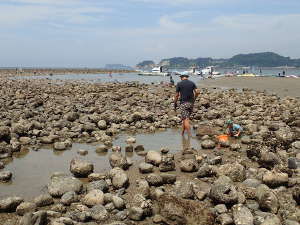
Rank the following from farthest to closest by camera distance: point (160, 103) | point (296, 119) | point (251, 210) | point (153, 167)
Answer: point (160, 103) < point (296, 119) < point (153, 167) < point (251, 210)

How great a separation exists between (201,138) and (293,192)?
18.9 ft

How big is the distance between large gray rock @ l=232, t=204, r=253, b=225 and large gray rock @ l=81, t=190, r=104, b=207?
8.21 feet

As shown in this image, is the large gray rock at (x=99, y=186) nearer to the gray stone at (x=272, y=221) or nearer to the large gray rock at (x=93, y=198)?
the large gray rock at (x=93, y=198)

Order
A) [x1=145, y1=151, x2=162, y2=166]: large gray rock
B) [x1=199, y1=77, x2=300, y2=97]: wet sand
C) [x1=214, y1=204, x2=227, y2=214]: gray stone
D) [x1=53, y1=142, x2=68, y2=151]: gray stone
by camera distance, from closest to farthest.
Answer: [x1=214, y1=204, x2=227, y2=214]: gray stone → [x1=145, y1=151, x2=162, y2=166]: large gray rock → [x1=53, y1=142, x2=68, y2=151]: gray stone → [x1=199, y1=77, x2=300, y2=97]: wet sand

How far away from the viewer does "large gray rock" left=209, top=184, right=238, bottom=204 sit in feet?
19.6

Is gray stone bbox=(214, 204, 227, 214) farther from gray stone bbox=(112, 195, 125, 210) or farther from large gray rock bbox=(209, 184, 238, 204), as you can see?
gray stone bbox=(112, 195, 125, 210)

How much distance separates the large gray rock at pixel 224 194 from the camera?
235 inches

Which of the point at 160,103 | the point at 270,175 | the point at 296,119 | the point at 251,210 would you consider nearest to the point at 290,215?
the point at 251,210

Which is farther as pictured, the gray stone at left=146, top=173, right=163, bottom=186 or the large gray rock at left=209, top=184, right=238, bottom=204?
the gray stone at left=146, top=173, right=163, bottom=186

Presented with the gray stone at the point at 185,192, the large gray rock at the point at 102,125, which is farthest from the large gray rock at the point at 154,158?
the large gray rock at the point at 102,125

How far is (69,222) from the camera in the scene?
213 inches

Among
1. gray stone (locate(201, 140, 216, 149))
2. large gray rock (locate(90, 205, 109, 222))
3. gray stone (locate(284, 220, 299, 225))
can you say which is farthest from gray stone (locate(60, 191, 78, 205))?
gray stone (locate(201, 140, 216, 149))

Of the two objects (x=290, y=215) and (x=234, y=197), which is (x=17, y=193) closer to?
(x=234, y=197)

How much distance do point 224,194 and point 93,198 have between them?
251 cm
